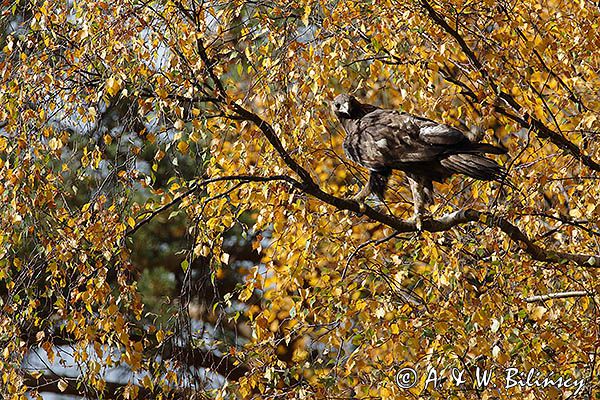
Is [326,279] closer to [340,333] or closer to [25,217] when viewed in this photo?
[340,333]

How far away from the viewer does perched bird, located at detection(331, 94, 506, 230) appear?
13.5 feet

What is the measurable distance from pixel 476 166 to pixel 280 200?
1041 mm

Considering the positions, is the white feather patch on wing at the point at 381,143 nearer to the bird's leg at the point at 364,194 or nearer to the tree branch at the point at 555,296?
the bird's leg at the point at 364,194

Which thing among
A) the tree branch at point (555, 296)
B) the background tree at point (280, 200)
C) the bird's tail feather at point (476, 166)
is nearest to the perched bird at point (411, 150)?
the bird's tail feather at point (476, 166)

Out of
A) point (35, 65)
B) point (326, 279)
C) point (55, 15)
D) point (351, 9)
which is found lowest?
point (326, 279)

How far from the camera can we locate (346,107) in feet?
15.7

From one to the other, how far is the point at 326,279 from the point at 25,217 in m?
1.59

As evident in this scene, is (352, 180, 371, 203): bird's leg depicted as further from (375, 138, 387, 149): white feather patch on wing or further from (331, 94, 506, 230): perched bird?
(375, 138, 387, 149): white feather patch on wing

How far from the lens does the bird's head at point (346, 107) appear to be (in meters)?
4.78

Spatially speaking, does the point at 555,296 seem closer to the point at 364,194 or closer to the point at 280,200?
the point at 364,194

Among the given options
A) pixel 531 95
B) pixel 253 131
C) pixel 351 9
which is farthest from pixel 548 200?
pixel 253 131

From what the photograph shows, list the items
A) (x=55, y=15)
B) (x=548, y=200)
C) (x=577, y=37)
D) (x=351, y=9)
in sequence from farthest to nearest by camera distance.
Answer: (x=548, y=200) → (x=351, y=9) → (x=577, y=37) → (x=55, y=15)

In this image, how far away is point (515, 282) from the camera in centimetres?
504

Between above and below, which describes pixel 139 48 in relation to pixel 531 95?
below
